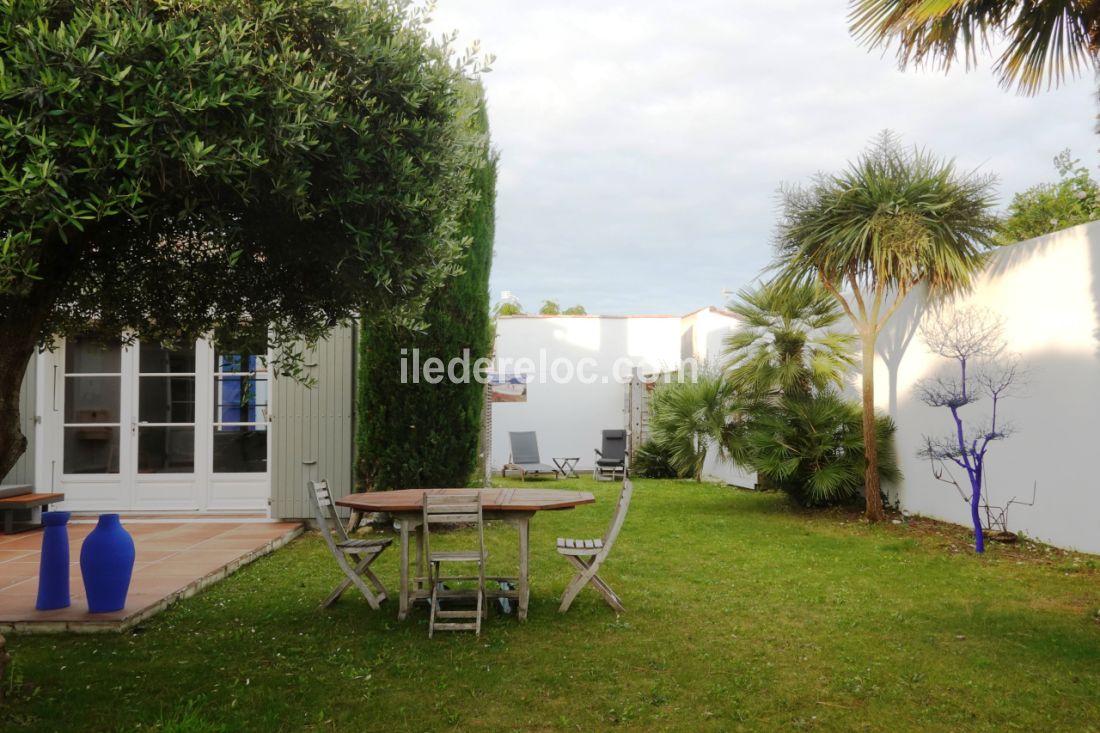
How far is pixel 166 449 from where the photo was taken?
8.69 metres

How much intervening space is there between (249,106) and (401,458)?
220 inches

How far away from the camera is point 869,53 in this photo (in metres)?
5.39

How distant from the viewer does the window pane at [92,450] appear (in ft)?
28.4

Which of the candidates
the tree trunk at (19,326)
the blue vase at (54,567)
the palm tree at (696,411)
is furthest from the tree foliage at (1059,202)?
the tree trunk at (19,326)

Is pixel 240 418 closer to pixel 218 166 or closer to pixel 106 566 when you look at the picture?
pixel 106 566

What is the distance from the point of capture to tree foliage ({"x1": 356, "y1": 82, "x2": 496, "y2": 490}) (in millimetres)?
8055

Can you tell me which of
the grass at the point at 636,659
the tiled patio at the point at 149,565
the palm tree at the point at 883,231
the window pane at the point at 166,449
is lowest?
the grass at the point at 636,659

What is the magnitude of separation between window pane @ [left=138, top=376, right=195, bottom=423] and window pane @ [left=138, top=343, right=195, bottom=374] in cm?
9

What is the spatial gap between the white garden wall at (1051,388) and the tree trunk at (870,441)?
69 centimetres

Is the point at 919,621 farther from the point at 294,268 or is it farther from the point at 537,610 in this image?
the point at 294,268

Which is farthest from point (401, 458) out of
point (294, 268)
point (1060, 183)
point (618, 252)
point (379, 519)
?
point (618, 252)

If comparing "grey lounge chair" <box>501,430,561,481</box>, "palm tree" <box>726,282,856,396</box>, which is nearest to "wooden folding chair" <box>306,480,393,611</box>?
"palm tree" <box>726,282,856,396</box>

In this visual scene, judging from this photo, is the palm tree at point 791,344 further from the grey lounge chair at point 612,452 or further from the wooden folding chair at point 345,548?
the wooden folding chair at point 345,548

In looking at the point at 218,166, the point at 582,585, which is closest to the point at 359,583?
the point at 582,585
